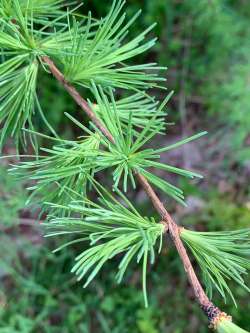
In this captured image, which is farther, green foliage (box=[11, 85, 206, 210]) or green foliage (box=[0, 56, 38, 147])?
green foliage (box=[0, 56, 38, 147])

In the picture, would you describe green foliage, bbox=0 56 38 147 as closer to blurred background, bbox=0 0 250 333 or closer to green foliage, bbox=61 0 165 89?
Result: green foliage, bbox=61 0 165 89

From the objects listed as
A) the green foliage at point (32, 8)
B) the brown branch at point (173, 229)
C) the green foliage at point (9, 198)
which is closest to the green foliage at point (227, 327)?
the brown branch at point (173, 229)

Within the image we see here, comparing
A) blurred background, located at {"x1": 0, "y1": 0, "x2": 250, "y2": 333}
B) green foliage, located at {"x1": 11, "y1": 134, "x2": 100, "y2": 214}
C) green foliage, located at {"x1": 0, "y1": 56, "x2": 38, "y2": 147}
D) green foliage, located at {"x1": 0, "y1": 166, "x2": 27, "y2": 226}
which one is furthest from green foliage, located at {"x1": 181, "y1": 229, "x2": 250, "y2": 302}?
blurred background, located at {"x1": 0, "y1": 0, "x2": 250, "y2": 333}

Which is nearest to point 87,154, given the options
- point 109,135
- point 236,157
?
point 109,135

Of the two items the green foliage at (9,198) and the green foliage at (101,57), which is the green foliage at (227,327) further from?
the green foliage at (9,198)

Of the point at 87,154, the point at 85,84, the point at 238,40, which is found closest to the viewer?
the point at 87,154

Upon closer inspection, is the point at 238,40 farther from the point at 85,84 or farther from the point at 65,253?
the point at 85,84

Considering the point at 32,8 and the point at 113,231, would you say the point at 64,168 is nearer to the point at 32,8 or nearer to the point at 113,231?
the point at 113,231

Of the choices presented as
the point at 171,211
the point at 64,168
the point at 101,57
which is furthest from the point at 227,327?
the point at 171,211

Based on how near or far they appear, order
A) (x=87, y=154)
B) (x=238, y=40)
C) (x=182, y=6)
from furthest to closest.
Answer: (x=182, y=6) < (x=238, y=40) < (x=87, y=154)
